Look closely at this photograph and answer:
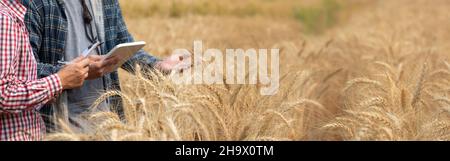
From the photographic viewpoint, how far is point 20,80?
2.46m

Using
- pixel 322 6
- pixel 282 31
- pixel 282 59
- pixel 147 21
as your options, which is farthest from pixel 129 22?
pixel 322 6

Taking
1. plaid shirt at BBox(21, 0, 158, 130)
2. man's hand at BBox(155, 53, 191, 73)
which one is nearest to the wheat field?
man's hand at BBox(155, 53, 191, 73)

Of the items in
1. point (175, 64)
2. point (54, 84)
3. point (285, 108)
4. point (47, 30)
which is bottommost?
point (285, 108)

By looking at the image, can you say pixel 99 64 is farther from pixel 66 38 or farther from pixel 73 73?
pixel 66 38

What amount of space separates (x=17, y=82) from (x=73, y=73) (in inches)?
8.0

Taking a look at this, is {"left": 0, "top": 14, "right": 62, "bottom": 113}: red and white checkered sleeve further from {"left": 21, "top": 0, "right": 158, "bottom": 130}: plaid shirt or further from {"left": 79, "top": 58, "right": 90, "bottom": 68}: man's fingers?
{"left": 21, "top": 0, "right": 158, "bottom": 130}: plaid shirt

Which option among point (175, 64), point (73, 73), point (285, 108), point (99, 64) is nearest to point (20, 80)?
point (73, 73)

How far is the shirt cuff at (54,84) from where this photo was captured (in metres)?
2.46

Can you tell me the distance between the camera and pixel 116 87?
3162mm

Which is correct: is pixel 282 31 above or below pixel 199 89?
above

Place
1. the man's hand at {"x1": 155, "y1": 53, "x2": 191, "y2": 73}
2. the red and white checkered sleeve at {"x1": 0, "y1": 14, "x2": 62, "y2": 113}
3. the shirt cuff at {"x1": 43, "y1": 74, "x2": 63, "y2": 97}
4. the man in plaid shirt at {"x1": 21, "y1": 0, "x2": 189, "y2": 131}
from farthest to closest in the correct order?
the man's hand at {"x1": 155, "y1": 53, "x2": 191, "y2": 73}, the man in plaid shirt at {"x1": 21, "y1": 0, "x2": 189, "y2": 131}, the shirt cuff at {"x1": 43, "y1": 74, "x2": 63, "y2": 97}, the red and white checkered sleeve at {"x1": 0, "y1": 14, "x2": 62, "y2": 113}

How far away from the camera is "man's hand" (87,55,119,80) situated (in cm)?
265

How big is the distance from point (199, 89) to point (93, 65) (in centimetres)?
57
